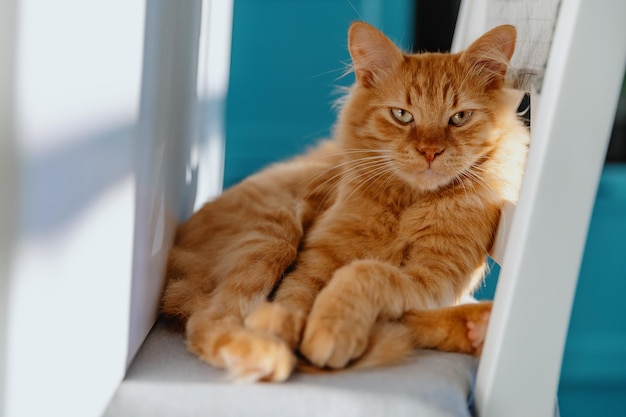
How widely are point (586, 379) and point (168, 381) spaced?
2305mm

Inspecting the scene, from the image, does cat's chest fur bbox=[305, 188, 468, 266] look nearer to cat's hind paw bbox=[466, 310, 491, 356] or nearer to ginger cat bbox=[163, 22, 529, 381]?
ginger cat bbox=[163, 22, 529, 381]

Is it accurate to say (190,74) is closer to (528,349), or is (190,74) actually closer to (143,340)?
(143,340)

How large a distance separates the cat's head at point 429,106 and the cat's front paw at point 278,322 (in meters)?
0.48

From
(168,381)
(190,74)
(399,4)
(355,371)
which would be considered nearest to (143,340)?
(168,381)

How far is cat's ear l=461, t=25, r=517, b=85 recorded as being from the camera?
4.82 ft

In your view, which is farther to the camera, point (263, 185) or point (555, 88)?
point (263, 185)

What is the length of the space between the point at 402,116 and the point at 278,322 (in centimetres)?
64

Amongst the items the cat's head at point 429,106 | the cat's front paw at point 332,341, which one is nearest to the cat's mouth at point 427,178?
the cat's head at point 429,106

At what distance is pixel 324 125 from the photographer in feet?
9.71

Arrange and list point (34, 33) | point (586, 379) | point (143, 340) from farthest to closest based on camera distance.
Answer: point (586, 379), point (143, 340), point (34, 33)

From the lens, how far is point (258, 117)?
2.94 meters

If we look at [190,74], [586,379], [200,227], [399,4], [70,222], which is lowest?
[586,379]

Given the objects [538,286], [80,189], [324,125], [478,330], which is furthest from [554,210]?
[324,125]

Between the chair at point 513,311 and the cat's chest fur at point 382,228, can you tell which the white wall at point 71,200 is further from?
the cat's chest fur at point 382,228
